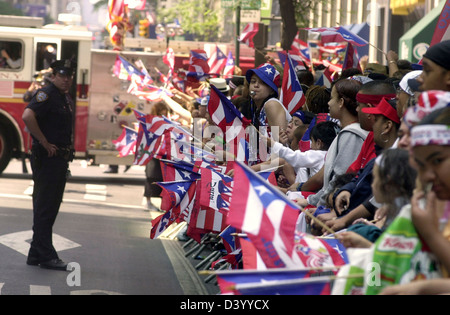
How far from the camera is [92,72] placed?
21125 millimetres

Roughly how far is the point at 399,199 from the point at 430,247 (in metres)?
0.61

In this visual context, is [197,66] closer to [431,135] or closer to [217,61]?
[217,61]

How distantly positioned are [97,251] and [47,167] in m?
1.68

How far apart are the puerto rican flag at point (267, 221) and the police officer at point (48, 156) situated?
6.12 meters

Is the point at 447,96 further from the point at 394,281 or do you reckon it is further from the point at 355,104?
the point at 355,104

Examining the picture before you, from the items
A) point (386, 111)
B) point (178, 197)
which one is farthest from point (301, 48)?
point (386, 111)

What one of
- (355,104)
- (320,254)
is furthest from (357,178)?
(320,254)

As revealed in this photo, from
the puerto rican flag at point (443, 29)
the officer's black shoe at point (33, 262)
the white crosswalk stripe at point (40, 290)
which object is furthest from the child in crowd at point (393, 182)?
the officer's black shoe at point (33, 262)

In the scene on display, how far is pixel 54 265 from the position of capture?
9.56m

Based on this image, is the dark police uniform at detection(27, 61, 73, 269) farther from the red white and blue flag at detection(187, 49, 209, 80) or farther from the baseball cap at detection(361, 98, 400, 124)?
the baseball cap at detection(361, 98, 400, 124)

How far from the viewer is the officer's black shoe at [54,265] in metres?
9.56

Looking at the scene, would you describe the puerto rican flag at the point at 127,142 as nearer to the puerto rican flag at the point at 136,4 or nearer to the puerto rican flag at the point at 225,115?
the puerto rican flag at the point at 225,115

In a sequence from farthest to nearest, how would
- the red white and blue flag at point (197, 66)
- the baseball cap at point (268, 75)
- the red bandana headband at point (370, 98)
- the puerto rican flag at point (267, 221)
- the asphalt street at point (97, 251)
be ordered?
the red white and blue flag at point (197, 66) < the asphalt street at point (97, 251) < the baseball cap at point (268, 75) < the red bandana headband at point (370, 98) < the puerto rican flag at point (267, 221)
